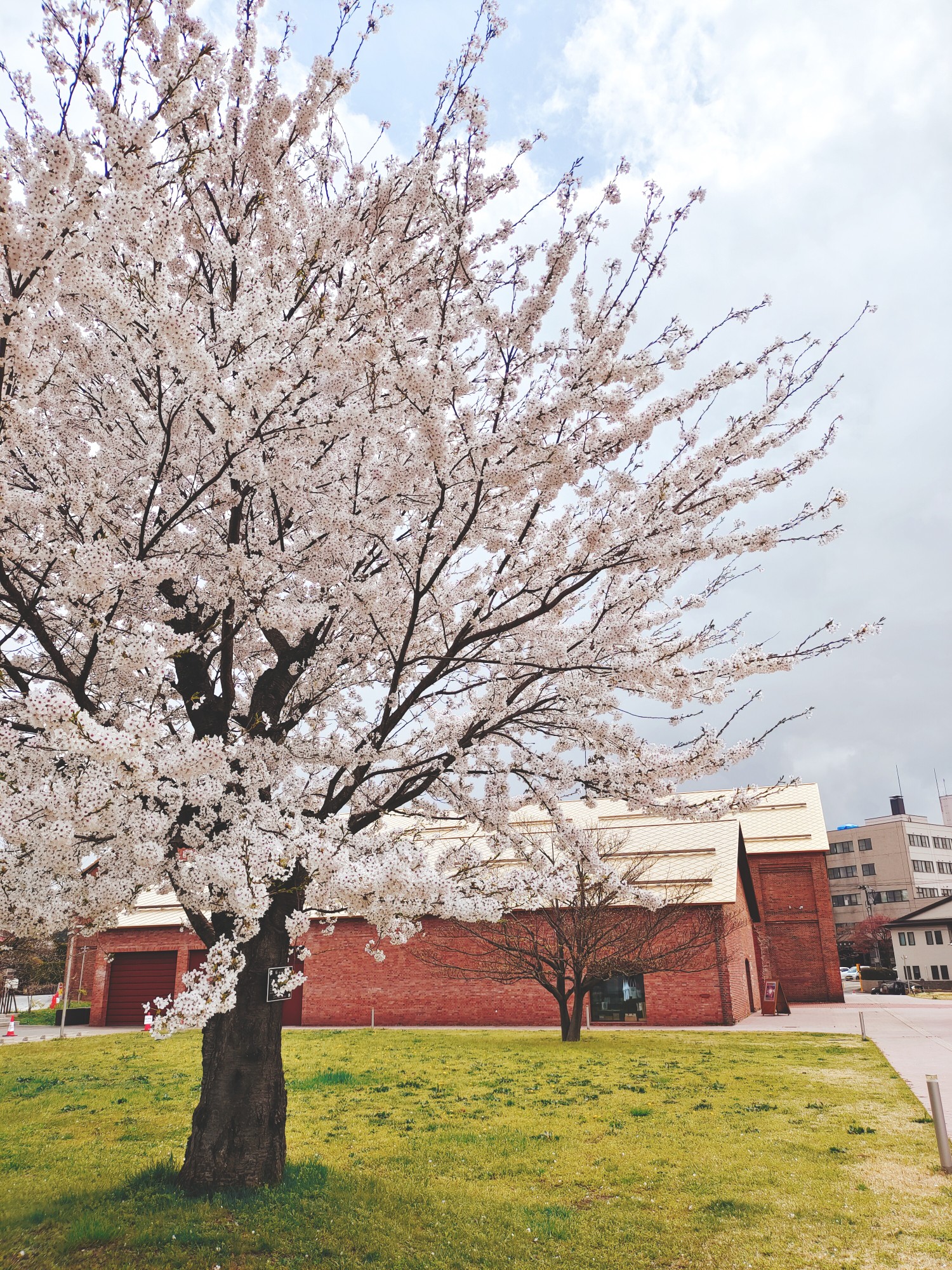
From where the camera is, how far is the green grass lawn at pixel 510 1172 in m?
5.46

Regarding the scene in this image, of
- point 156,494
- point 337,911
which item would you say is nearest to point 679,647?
point 337,911

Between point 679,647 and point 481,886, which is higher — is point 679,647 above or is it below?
above

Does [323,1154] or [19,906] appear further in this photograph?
[323,1154]

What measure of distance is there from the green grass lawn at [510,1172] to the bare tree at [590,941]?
3353 mm

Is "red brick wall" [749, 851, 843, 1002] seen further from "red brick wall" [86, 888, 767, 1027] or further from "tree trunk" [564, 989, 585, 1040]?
"tree trunk" [564, 989, 585, 1040]

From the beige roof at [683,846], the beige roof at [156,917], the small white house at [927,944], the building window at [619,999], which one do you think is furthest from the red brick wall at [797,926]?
the small white house at [927,944]

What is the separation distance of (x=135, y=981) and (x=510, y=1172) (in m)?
21.6

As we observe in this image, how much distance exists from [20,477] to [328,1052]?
14.2 m

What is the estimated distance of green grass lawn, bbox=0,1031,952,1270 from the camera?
5.46m

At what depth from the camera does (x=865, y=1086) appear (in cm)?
1134

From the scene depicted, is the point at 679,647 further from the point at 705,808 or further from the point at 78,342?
the point at 78,342

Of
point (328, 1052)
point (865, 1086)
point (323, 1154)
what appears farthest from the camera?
point (328, 1052)

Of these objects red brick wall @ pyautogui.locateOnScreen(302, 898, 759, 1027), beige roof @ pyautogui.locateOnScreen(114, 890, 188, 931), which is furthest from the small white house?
beige roof @ pyautogui.locateOnScreen(114, 890, 188, 931)

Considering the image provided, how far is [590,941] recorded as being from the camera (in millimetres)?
16875
